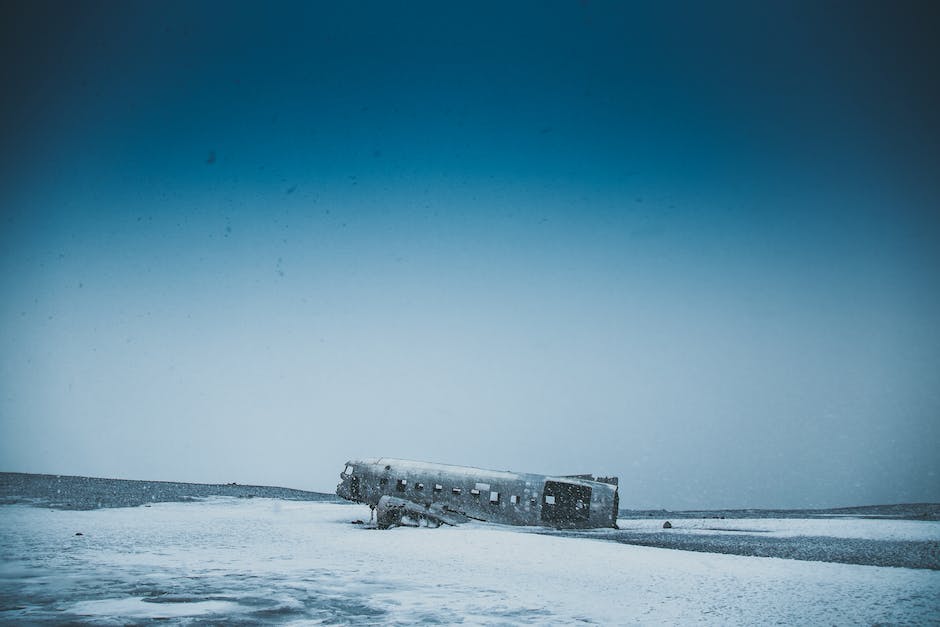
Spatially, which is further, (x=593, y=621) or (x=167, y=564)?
(x=167, y=564)

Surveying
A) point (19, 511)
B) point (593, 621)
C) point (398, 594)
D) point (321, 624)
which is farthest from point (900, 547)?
point (19, 511)

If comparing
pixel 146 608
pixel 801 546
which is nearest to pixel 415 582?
pixel 146 608

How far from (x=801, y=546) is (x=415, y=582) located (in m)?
22.7

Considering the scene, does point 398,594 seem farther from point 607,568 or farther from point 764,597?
point 764,597

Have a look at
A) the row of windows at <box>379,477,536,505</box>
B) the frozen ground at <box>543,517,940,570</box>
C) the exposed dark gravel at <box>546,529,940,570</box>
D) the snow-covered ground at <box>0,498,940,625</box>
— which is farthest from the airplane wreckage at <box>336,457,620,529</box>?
the snow-covered ground at <box>0,498,940,625</box>

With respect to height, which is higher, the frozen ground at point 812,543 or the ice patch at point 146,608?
the ice patch at point 146,608

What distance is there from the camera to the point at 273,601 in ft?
36.8

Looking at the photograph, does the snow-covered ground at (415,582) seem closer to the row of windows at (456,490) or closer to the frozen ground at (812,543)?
the frozen ground at (812,543)

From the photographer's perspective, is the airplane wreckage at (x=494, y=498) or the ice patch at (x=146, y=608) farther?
the airplane wreckage at (x=494, y=498)

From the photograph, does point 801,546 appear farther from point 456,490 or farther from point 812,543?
point 456,490

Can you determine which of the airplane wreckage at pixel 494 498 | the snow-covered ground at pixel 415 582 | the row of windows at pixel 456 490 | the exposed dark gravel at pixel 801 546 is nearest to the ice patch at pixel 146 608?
the snow-covered ground at pixel 415 582

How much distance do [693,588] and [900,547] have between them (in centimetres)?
2079

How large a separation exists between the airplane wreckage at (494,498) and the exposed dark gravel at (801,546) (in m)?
1.37

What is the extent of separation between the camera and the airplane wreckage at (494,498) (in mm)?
30109
